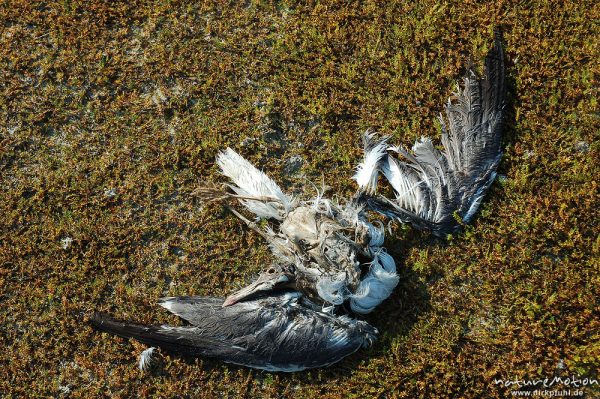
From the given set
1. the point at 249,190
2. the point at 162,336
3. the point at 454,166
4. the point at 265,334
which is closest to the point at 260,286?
the point at 265,334

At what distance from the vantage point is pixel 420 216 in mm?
5094

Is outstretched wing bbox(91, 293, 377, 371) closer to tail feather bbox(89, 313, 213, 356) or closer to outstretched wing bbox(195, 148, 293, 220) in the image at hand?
tail feather bbox(89, 313, 213, 356)

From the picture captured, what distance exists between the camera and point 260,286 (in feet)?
16.1

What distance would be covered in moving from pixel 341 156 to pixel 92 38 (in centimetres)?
289

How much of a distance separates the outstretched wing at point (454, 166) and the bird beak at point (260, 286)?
1.07 m

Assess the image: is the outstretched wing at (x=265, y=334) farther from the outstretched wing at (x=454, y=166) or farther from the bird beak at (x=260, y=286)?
the outstretched wing at (x=454, y=166)

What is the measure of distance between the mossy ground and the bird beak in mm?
391

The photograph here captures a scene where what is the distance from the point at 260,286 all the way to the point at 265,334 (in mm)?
422

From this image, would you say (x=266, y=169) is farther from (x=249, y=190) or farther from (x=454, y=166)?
(x=454, y=166)

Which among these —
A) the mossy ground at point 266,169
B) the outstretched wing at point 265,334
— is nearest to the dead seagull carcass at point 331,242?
the outstretched wing at point 265,334

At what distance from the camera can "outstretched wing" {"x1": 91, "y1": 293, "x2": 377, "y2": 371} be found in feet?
16.0

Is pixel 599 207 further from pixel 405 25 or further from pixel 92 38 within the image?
pixel 92 38

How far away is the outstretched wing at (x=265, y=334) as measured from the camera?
488cm

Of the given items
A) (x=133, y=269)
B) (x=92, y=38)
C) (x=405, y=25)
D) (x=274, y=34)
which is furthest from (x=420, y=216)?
(x=92, y=38)
